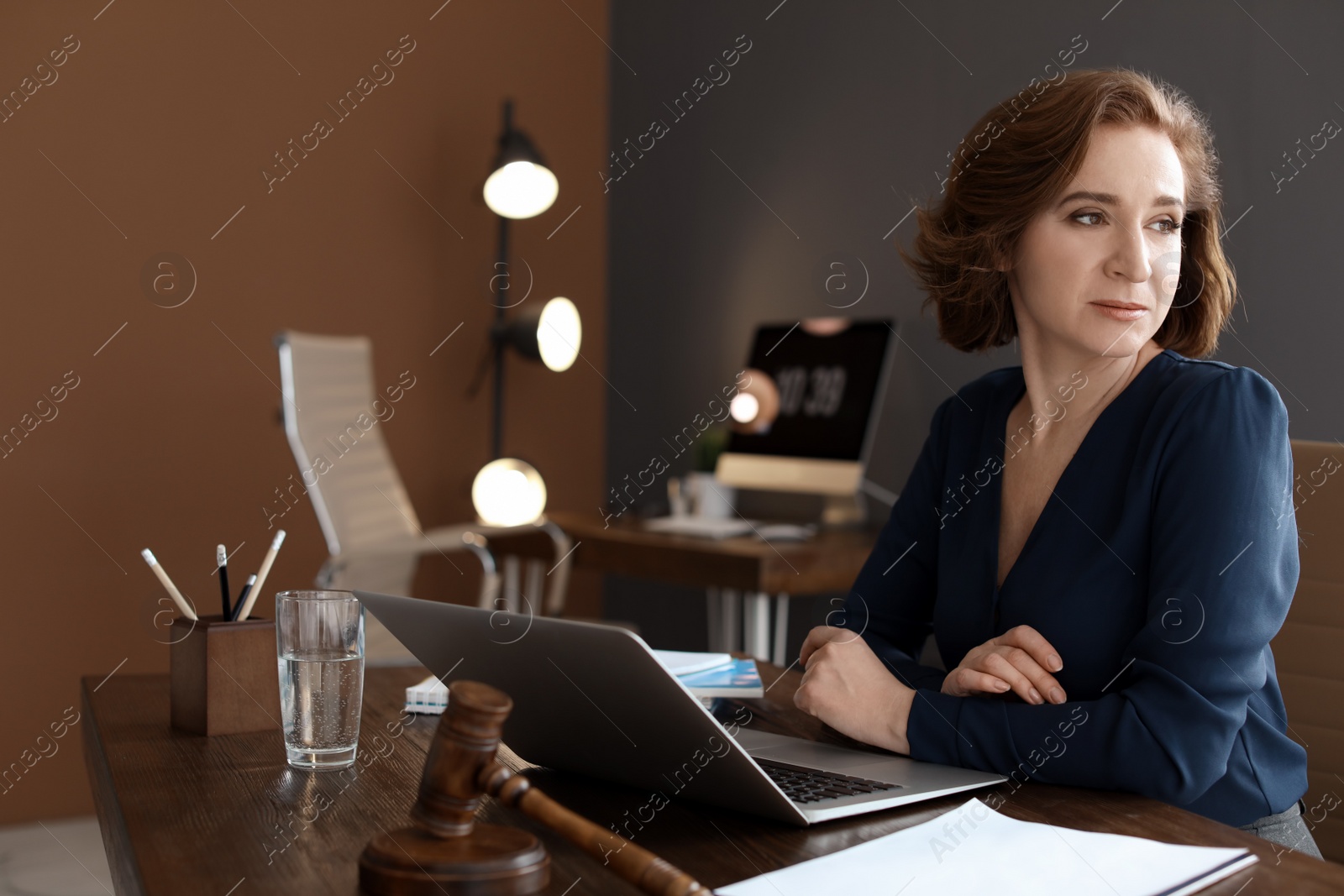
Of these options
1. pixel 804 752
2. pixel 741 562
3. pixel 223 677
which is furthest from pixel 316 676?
pixel 741 562

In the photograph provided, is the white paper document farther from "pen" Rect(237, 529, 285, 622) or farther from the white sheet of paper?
"pen" Rect(237, 529, 285, 622)

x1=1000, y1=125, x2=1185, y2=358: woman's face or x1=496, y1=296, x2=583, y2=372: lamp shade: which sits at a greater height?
x1=1000, y1=125, x2=1185, y2=358: woman's face

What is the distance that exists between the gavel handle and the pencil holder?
0.49m

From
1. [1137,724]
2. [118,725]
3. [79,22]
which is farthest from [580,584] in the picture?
[1137,724]

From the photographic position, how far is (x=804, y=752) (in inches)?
38.6

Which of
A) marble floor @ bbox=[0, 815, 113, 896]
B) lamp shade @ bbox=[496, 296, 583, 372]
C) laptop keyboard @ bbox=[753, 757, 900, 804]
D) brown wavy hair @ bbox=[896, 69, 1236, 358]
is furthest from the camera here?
lamp shade @ bbox=[496, 296, 583, 372]

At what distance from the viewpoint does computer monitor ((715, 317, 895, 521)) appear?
2.90 metres

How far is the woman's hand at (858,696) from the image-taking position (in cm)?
99

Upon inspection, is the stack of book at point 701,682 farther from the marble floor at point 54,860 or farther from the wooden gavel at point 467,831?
the marble floor at point 54,860

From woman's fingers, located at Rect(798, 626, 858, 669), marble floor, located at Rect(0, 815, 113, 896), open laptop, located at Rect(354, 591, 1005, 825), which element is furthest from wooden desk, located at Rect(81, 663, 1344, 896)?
marble floor, located at Rect(0, 815, 113, 896)

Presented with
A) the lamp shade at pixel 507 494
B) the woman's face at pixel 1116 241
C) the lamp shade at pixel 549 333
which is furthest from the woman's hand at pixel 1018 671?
the lamp shade at pixel 549 333

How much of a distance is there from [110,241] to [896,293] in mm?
2050

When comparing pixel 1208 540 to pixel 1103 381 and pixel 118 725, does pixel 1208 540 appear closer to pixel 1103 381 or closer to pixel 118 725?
pixel 1103 381

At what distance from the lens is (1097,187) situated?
1172 millimetres
